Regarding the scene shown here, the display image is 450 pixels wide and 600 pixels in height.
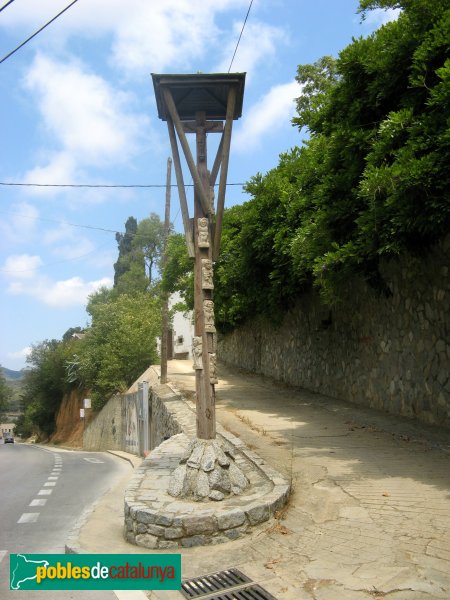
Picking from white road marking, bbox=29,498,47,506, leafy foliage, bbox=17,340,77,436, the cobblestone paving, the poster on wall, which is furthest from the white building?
the cobblestone paving

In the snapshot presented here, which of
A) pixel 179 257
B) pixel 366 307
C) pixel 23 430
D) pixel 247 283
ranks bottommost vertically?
pixel 23 430

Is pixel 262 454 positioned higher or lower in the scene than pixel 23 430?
higher

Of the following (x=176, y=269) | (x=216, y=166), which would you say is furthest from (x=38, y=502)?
(x=176, y=269)

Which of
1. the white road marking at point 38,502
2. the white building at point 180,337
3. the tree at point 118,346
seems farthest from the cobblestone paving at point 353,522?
the white building at point 180,337

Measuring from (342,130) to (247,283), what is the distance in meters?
7.45

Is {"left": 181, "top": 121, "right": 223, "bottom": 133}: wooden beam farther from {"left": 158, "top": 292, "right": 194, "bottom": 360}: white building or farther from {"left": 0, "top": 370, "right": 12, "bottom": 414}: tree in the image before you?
{"left": 0, "top": 370, "right": 12, "bottom": 414}: tree

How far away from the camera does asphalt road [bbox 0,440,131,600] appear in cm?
490

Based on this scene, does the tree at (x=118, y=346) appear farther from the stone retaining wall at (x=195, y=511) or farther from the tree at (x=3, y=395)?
the tree at (x=3, y=395)

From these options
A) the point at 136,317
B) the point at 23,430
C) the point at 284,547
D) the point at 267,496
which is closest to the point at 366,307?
the point at 267,496

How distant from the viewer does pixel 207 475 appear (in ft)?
17.6

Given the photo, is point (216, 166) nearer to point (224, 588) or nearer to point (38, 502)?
point (224, 588)

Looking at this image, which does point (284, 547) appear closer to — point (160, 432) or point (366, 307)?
point (366, 307)

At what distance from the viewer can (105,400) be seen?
94.3 feet

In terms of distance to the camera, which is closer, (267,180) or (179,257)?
(267,180)
